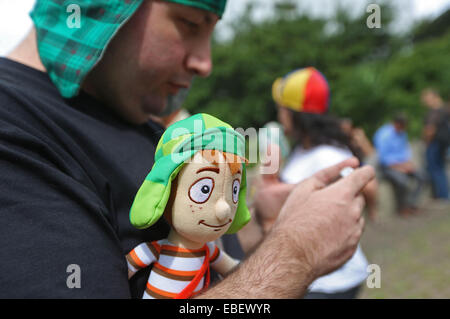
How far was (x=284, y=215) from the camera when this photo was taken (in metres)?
1.29

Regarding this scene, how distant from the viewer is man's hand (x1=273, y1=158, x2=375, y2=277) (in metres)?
1.17

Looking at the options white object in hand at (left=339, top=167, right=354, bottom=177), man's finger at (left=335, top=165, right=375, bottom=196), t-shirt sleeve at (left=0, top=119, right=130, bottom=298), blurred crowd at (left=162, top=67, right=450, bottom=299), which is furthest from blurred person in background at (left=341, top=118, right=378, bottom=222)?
t-shirt sleeve at (left=0, top=119, right=130, bottom=298)

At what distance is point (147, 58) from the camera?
52.6 inches

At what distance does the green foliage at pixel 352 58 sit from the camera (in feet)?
41.3

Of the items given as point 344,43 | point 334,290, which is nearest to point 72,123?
point 334,290

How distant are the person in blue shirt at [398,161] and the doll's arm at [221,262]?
661 cm

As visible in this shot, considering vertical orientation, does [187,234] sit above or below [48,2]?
below

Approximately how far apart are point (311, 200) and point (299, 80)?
6.97ft

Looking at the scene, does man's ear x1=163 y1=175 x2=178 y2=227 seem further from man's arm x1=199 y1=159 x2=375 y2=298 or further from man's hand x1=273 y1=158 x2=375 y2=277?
man's hand x1=273 y1=158 x2=375 y2=277

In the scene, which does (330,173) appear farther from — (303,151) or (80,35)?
(303,151)

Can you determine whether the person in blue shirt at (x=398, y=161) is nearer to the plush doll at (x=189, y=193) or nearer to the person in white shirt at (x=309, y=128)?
the person in white shirt at (x=309, y=128)

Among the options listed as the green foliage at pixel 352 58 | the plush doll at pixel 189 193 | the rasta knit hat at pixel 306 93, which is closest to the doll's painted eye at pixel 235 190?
the plush doll at pixel 189 193

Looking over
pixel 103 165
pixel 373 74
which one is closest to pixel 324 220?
pixel 103 165
